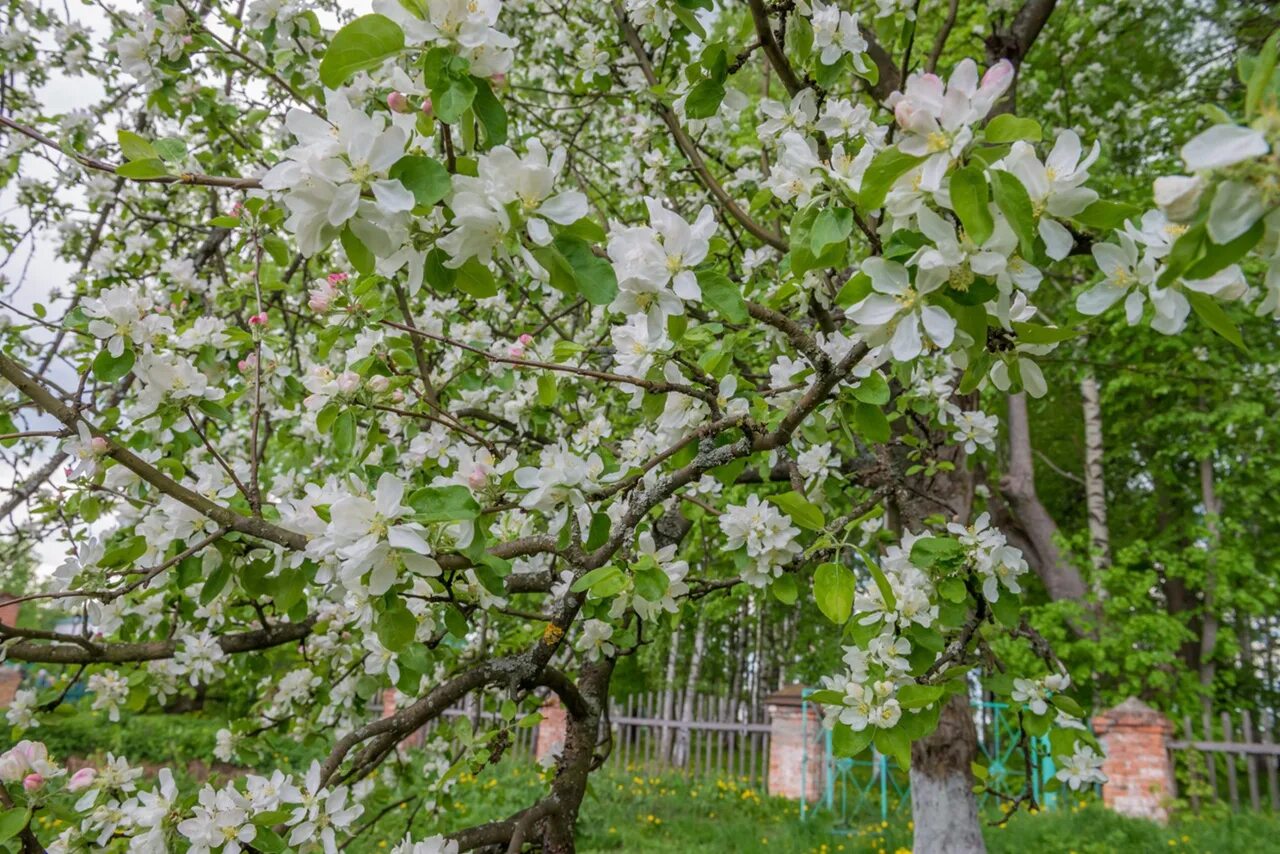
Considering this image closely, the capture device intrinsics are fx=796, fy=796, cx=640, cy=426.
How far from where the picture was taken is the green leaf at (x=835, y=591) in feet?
3.93

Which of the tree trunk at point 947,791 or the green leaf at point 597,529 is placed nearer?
the green leaf at point 597,529

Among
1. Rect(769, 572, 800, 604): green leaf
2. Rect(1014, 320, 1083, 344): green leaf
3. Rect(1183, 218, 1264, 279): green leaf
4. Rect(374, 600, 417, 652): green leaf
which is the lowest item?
Rect(374, 600, 417, 652): green leaf

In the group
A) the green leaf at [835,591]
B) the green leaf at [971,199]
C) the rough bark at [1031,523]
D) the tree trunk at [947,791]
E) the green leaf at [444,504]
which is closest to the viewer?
the green leaf at [971,199]

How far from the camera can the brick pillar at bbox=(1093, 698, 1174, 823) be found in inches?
257

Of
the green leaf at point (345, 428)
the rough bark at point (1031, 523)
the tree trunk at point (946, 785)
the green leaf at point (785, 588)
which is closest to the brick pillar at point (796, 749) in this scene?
the rough bark at point (1031, 523)

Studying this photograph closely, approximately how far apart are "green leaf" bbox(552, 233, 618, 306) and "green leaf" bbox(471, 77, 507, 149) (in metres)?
0.14

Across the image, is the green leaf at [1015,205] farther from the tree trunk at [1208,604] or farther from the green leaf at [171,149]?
the tree trunk at [1208,604]

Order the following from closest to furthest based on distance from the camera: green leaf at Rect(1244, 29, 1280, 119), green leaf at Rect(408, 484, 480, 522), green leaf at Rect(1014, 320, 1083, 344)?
green leaf at Rect(1244, 29, 1280, 119), green leaf at Rect(1014, 320, 1083, 344), green leaf at Rect(408, 484, 480, 522)

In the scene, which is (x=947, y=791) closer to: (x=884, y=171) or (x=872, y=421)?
(x=872, y=421)

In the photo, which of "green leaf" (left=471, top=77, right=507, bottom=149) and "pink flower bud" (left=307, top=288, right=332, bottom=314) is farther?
"pink flower bud" (left=307, top=288, right=332, bottom=314)

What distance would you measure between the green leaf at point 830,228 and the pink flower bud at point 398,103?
0.54m

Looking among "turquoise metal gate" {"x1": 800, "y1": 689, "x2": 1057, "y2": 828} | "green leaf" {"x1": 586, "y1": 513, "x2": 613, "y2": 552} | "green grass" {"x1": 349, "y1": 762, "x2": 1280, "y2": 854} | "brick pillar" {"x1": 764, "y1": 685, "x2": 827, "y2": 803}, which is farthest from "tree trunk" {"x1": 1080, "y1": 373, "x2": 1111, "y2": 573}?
"green leaf" {"x1": 586, "y1": 513, "x2": 613, "y2": 552}

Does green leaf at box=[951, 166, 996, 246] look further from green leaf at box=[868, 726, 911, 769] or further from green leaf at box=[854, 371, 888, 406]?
green leaf at box=[868, 726, 911, 769]

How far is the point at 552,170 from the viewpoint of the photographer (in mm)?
920
